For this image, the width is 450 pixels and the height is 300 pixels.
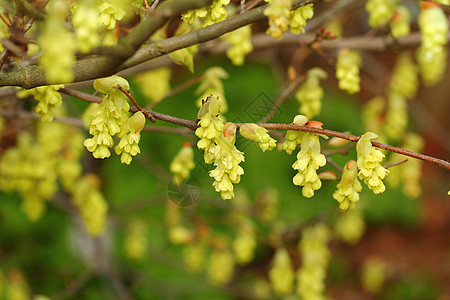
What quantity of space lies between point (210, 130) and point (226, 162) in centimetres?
8

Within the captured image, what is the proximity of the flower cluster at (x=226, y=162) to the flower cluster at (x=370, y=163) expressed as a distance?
0.29 meters

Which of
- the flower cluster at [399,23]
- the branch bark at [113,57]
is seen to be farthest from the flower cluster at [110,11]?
the flower cluster at [399,23]

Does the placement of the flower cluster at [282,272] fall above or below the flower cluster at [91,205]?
below

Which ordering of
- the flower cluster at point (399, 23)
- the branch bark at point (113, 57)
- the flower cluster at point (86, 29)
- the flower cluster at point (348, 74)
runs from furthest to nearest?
the flower cluster at point (399, 23) → the flower cluster at point (348, 74) → the branch bark at point (113, 57) → the flower cluster at point (86, 29)

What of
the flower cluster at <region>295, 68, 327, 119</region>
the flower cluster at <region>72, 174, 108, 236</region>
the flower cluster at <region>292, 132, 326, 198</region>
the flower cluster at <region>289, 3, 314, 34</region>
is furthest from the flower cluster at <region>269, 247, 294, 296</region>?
the flower cluster at <region>289, 3, 314, 34</region>

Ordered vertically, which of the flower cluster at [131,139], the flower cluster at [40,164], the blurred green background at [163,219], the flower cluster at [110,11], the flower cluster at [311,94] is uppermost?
the flower cluster at [110,11]

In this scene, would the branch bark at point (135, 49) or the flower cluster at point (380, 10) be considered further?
the flower cluster at point (380, 10)

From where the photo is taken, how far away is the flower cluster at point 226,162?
1.09 meters

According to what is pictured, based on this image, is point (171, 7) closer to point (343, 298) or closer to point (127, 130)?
point (127, 130)

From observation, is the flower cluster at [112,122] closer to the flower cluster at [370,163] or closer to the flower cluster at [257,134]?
the flower cluster at [257,134]

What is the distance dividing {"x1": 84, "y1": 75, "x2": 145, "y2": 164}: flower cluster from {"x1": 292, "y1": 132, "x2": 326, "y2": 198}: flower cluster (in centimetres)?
39

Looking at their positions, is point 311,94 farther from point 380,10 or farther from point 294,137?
point 294,137

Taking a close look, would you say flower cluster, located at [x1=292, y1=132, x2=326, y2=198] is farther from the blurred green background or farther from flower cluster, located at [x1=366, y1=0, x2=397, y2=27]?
the blurred green background

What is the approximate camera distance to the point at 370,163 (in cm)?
112
